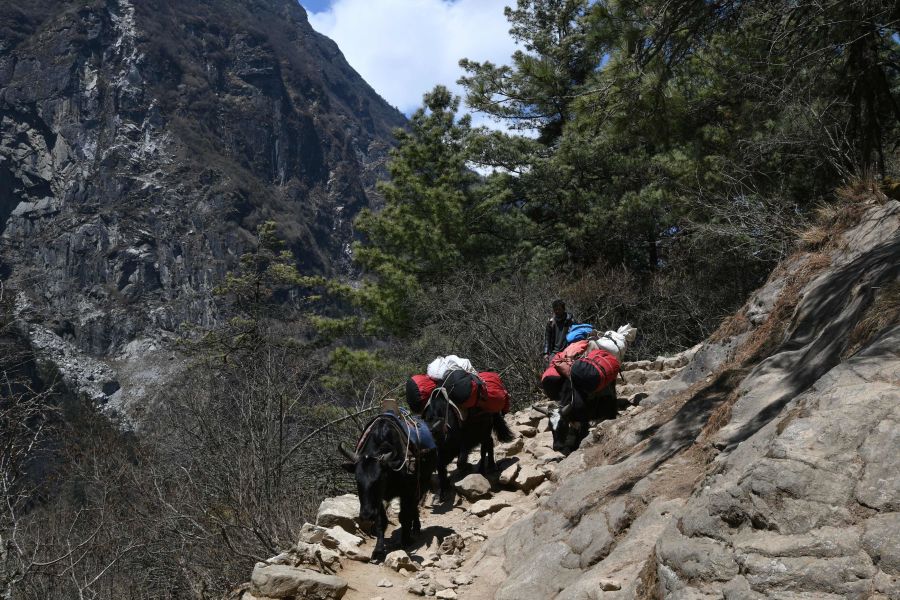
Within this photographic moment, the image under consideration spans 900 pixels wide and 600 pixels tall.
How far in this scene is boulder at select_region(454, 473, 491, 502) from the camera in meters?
7.60

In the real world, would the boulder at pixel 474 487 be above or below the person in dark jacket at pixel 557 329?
below

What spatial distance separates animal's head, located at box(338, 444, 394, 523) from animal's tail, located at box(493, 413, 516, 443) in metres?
2.20

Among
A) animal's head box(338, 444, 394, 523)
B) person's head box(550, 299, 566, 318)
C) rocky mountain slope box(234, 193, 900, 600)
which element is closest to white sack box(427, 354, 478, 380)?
rocky mountain slope box(234, 193, 900, 600)

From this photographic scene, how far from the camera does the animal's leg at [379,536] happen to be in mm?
6305

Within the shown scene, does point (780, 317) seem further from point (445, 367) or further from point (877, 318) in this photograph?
point (445, 367)

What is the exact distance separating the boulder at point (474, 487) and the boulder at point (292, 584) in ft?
8.51

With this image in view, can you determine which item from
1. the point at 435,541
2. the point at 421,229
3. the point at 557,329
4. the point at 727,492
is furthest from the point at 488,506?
the point at 421,229

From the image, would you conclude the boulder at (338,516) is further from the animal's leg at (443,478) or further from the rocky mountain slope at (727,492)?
the animal's leg at (443,478)

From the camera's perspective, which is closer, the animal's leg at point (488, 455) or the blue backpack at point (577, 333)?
the animal's leg at point (488, 455)

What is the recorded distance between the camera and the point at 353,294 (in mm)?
20969

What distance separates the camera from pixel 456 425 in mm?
8156

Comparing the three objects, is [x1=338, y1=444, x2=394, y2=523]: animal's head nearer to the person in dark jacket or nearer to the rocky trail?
the rocky trail

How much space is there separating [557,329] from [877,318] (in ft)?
17.2

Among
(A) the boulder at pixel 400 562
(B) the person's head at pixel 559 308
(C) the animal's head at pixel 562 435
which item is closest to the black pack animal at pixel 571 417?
(C) the animal's head at pixel 562 435
